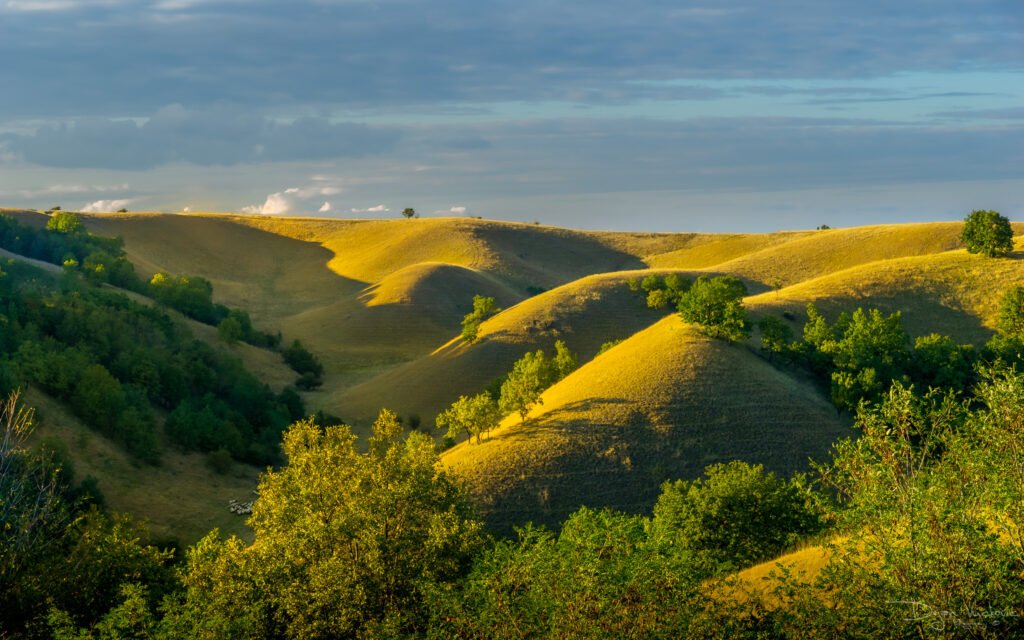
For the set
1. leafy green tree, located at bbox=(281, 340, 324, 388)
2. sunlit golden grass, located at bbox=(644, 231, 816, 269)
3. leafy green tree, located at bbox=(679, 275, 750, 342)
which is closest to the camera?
leafy green tree, located at bbox=(679, 275, 750, 342)

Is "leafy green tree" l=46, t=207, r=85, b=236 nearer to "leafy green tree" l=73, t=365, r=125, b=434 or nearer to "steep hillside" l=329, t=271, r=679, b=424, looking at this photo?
"steep hillside" l=329, t=271, r=679, b=424

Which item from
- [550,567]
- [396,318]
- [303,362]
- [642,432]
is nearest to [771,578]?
[550,567]

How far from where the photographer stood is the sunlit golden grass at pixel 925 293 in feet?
282

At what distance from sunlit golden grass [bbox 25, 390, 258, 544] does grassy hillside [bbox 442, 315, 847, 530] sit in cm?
1688

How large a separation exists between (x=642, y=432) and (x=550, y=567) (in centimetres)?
3085

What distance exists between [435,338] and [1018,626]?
110315 mm

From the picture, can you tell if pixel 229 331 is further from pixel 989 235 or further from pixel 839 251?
pixel 839 251

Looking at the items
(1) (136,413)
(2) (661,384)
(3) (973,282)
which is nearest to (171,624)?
(2) (661,384)

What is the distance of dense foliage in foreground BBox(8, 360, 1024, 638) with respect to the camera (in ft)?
71.2

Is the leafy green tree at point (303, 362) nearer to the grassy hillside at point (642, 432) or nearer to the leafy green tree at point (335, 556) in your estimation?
the grassy hillside at point (642, 432)

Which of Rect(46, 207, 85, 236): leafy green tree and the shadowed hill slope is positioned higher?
Rect(46, 207, 85, 236): leafy green tree

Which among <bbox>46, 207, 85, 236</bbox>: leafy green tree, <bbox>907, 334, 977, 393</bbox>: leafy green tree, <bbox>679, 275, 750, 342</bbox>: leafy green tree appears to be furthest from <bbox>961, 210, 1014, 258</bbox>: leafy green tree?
<bbox>46, 207, 85, 236</bbox>: leafy green tree

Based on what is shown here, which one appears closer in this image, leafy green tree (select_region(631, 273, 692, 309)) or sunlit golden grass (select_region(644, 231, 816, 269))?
leafy green tree (select_region(631, 273, 692, 309))

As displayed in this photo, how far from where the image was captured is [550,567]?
25203mm
